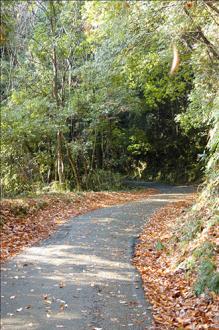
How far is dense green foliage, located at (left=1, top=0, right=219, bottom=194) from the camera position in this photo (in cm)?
1080

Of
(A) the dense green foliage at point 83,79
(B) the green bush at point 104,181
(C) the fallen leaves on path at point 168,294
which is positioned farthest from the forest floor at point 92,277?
(B) the green bush at point 104,181

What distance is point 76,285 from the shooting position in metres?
6.90

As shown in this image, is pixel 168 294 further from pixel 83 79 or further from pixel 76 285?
pixel 83 79

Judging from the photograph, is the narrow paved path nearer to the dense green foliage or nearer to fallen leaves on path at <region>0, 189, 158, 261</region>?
fallen leaves on path at <region>0, 189, 158, 261</region>

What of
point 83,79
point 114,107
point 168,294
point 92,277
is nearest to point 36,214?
point 92,277

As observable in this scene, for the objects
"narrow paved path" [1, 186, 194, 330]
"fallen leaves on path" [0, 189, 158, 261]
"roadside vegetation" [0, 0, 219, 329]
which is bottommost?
"narrow paved path" [1, 186, 194, 330]

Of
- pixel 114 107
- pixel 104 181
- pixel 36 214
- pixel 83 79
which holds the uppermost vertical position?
pixel 83 79

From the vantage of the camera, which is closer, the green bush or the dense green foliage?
the dense green foliage

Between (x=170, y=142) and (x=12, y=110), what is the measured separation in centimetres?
1629

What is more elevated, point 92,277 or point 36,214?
point 36,214

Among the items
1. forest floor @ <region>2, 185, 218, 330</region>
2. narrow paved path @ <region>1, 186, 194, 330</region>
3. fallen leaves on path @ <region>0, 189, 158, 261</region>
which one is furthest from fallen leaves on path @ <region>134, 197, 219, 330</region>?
fallen leaves on path @ <region>0, 189, 158, 261</region>

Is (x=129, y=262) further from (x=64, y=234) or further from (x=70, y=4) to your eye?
(x=70, y=4)

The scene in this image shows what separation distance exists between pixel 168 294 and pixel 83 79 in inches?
552

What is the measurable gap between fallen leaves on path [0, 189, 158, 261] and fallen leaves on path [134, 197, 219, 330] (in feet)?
9.18
